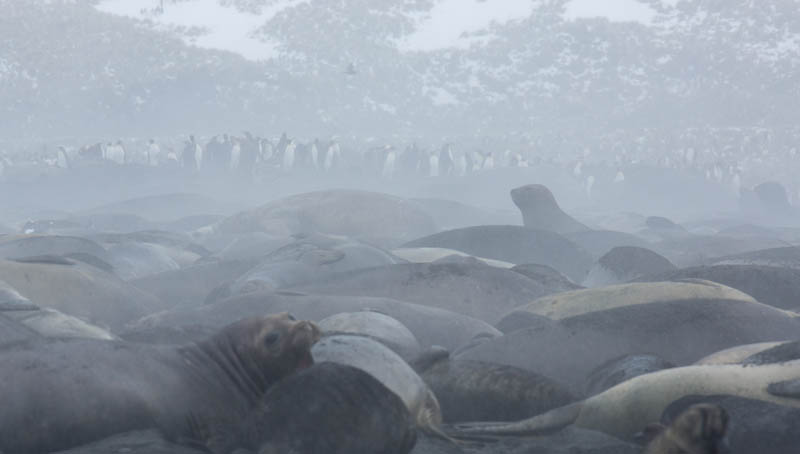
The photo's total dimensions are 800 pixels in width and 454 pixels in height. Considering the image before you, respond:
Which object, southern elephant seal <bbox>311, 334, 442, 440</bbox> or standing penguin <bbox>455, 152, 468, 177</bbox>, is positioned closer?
southern elephant seal <bbox>311, 334, 442, 440</bbox>

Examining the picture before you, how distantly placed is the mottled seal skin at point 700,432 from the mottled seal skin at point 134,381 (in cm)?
131

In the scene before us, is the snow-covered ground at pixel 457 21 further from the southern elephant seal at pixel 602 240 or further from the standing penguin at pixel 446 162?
the southern elephant seal at pixel 602 240

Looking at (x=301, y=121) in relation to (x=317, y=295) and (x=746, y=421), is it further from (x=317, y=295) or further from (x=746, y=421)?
(x=746, y=421)

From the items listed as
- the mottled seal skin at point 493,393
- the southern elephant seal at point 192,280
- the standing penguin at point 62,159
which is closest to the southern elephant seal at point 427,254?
the southern elephant seal at point 192,280

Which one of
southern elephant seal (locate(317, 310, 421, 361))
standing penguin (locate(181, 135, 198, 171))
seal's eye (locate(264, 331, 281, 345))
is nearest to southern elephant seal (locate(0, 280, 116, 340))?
southern elephant seal (locate(317, 310, 421, 361))

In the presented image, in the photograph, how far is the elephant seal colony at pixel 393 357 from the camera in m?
2.48

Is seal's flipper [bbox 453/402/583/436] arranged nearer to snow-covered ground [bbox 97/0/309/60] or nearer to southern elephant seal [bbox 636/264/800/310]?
southern elephant seal [bbox 636/264/800/310]

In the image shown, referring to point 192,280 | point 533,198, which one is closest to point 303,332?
point 192,280

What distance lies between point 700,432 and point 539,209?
31.6ft

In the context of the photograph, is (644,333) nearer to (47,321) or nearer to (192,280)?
(47,321)

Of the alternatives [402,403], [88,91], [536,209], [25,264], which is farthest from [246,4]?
[402,403]

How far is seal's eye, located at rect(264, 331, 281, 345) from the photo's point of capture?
2.82 metres

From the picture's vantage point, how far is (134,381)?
264 cm

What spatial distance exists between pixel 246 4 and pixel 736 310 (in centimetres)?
5048
